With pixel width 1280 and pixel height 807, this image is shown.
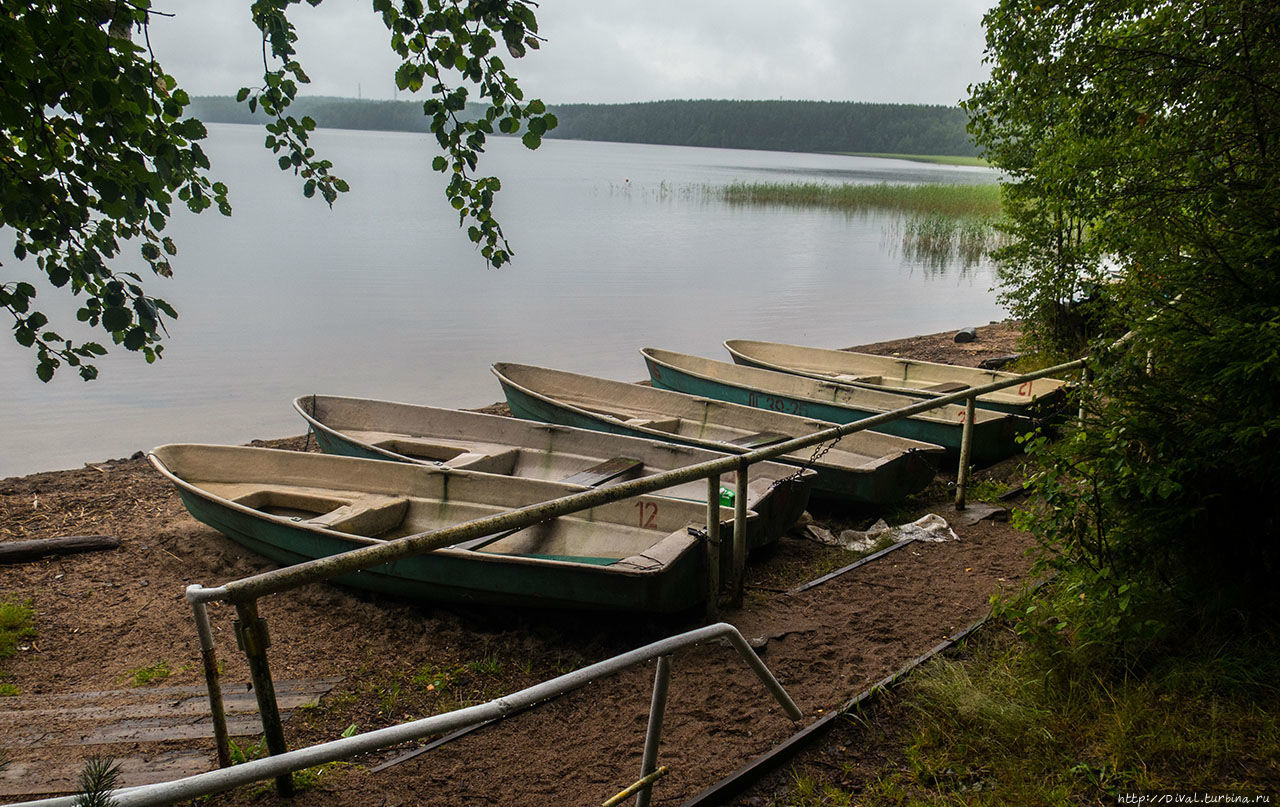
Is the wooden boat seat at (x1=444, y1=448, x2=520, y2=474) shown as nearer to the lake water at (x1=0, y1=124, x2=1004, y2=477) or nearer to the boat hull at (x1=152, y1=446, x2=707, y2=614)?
the boat hull at (x1=152, y1=446, x2=707, y2=614)

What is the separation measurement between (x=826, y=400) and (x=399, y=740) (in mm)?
7850

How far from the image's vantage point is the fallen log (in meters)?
6.29

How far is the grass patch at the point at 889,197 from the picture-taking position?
117 feet

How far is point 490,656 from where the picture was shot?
4.80m

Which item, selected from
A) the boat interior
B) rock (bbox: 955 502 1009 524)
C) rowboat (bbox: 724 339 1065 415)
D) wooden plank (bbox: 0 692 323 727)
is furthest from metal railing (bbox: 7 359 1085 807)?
rowboat (bbox: 724 339 1065 415)

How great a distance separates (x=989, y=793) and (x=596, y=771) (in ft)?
4.65

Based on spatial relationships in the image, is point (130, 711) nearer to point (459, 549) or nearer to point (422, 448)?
point (459, 549)

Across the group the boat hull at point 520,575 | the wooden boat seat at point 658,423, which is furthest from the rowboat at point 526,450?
the wooden boat seat at point 658,423

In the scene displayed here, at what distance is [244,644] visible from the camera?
2.88 meters

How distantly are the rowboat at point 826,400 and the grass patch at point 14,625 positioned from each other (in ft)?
19.2

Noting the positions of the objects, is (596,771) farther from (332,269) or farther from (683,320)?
(332,269)

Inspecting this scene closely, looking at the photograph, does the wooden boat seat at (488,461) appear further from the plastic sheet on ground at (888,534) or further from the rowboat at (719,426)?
the plastic sheet on ground at (888,534)

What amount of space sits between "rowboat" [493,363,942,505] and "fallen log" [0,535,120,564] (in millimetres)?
3757

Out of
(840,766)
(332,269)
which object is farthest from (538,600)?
(332,269)
